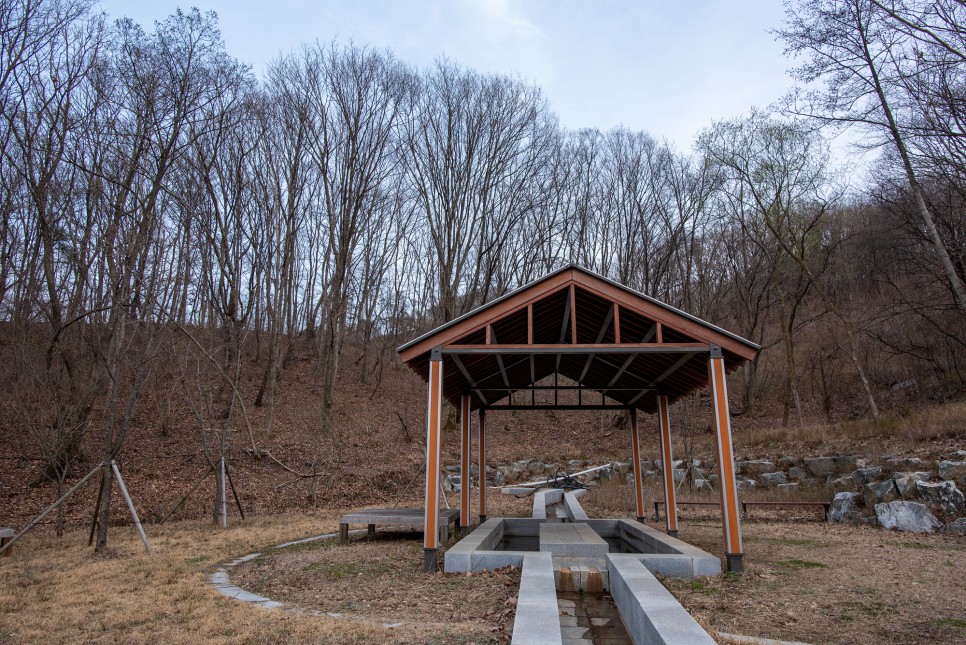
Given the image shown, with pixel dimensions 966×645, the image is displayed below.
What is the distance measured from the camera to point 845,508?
1139cm

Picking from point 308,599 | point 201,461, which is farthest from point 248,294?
point 308,599

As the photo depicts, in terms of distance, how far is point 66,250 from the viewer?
12.9m

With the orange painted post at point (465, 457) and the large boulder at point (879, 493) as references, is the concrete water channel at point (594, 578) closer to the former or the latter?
the orange painted post at point (465, 457)

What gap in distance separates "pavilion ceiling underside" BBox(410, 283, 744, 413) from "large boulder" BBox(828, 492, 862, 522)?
424 centimetres

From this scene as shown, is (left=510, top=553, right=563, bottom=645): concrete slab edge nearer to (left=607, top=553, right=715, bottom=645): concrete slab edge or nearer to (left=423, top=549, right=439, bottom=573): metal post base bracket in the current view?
(left=607, top=553, right=715, bottom=645): concrete slab edge

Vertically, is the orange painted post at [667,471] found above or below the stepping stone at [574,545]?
above

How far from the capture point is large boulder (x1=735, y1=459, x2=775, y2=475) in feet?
51.1

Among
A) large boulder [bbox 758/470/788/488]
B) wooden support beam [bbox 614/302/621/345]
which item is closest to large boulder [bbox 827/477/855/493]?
large boulder [bbox 758/470/788/488]

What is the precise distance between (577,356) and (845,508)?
21.5 feet

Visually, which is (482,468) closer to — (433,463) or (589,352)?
(433,463)

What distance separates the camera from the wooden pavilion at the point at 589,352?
7156 mm

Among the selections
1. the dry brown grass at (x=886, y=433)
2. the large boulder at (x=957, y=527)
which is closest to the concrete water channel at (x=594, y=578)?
the large boulder at (x=957, y=527)

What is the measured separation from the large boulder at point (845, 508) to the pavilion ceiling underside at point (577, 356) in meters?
4.24

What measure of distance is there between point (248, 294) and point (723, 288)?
69.5 feet
